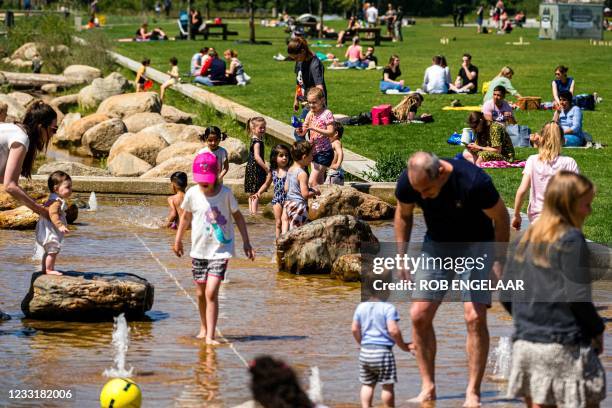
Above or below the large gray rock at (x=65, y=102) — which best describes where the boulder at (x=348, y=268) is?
above

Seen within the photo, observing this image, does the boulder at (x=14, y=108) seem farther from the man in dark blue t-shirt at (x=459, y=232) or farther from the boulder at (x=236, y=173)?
the man in dark blue t-shirt at (x=459, y=232)

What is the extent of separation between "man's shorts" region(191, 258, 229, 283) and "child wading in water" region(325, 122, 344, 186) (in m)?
6.12

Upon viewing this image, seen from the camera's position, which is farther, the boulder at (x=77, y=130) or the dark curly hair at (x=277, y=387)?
the boulder at (x=77, y=130)

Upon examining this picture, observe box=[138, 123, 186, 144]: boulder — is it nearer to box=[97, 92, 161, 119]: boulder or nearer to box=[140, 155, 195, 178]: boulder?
box=[140, 155, 195, 178]: boulder

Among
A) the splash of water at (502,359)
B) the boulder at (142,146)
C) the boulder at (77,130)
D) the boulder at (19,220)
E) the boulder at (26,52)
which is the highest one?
the splash of water at (502,359)

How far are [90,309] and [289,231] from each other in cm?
300

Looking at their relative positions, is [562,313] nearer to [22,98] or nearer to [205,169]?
[205,169]

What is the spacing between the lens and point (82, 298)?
33.9 feet

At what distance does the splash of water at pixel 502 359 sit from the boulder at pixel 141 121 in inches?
680

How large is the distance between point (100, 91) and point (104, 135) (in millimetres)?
7763

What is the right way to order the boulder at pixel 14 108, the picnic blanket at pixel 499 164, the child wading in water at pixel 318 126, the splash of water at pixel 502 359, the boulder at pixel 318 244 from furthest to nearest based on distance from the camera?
the boulder at pixel 14 108 → the picnic blanket at pixel 499 164 → the child wading in water at pixel 318 126 → the boulder at pixel 318 244 → the splash of water at pixel 502 359

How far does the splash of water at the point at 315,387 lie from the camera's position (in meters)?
8.20

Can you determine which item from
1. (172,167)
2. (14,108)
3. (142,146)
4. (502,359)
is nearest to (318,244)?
(502,359)

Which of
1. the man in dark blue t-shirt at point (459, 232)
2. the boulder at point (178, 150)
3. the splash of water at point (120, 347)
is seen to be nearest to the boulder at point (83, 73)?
the boulder at point (178, 150)
